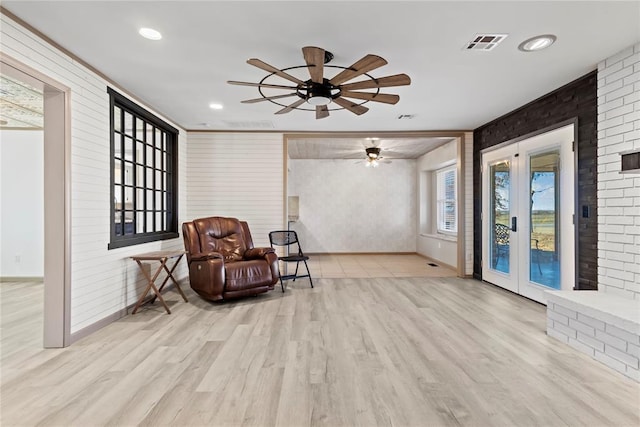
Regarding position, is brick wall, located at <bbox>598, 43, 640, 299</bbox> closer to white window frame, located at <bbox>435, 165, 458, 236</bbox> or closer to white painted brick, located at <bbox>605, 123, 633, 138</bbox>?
white painted brick, located at <bbox>605, 123, 633, 138</bbox>

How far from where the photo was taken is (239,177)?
557 cm

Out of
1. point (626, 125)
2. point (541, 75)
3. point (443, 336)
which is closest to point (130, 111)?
point (443, 336)

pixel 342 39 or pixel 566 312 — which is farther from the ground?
pixel 342 39

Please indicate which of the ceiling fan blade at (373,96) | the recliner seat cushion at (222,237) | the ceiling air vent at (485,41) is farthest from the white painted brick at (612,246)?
the recliner seat cushion at (222,237)

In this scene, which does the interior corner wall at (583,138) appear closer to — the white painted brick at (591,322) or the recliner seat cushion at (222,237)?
the white painted brick at (591,322)

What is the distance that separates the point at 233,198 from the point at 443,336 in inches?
155

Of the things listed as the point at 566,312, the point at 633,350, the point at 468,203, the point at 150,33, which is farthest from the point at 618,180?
the point at 150,33

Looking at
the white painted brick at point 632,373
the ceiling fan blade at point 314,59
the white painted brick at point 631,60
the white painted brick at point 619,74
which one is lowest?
the white painted brick at point 632,373

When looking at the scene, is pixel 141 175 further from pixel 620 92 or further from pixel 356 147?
pixel 620 92

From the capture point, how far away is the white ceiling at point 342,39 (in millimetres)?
2209

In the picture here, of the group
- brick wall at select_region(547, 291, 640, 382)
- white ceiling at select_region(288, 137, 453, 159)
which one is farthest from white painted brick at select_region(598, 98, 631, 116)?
white ceiling at select_region(288, 137, 453, 159)

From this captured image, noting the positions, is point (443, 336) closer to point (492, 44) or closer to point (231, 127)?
point (492, 44)

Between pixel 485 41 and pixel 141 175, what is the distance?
4.24 m

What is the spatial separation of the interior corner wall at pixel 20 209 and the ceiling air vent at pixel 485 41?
623 cm
